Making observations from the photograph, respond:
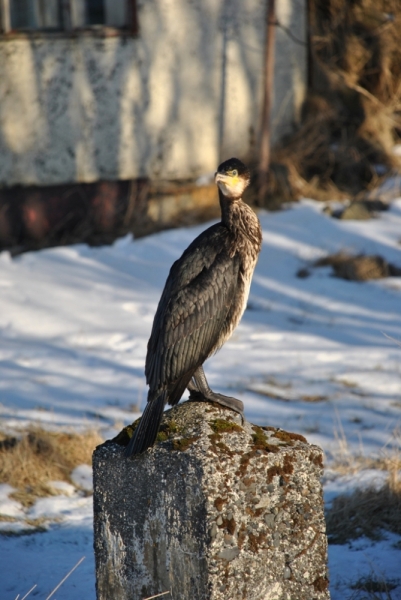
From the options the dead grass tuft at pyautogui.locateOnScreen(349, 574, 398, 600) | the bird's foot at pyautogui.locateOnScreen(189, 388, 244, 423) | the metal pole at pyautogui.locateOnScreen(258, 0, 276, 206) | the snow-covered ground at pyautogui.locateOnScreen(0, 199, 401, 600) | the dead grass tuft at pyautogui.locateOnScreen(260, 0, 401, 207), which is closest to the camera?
the bird's foot at pyautogui.locateOnScreen(189, 388, 244, 423)

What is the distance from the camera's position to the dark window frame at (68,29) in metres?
8.81

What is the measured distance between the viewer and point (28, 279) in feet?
27.2

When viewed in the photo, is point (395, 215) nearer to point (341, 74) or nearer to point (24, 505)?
point (341, 74)

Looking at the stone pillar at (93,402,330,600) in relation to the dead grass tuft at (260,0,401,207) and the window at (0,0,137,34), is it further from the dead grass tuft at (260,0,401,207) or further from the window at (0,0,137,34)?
the dead grass tuft at (260,0,401,207)

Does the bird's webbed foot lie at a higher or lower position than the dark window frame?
lower

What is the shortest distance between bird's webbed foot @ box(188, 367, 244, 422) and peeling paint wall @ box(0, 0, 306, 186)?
6557mm

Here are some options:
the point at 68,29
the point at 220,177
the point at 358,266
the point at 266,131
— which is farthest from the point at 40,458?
the point at 266,131

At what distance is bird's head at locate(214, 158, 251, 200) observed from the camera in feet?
10.6

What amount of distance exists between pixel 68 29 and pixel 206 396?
6926mm

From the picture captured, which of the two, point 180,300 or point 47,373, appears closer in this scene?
point 180,300

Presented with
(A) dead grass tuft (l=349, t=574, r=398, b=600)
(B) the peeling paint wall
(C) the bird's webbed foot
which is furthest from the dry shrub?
(C) the bird's webbed foot

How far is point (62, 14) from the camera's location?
895cm

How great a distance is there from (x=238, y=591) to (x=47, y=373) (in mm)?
4137

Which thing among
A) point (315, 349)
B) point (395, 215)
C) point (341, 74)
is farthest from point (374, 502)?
point (341, 74)
